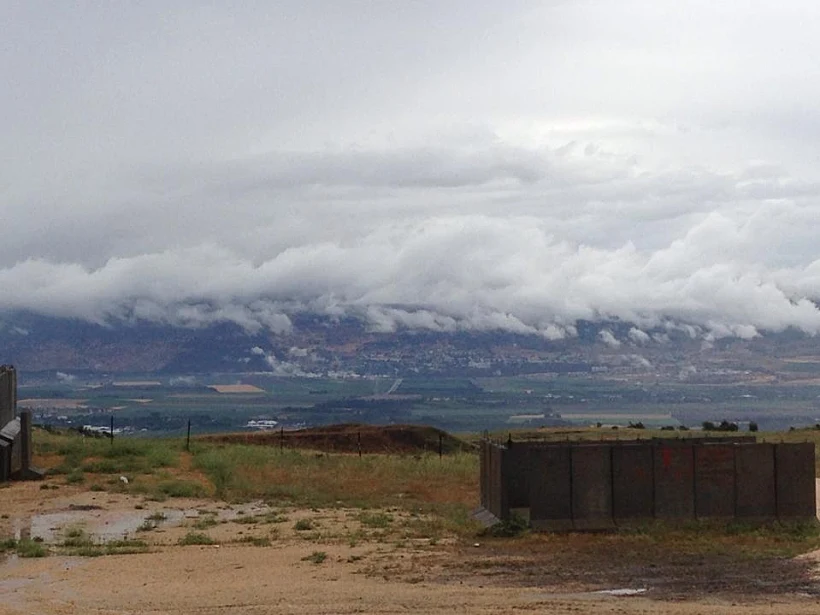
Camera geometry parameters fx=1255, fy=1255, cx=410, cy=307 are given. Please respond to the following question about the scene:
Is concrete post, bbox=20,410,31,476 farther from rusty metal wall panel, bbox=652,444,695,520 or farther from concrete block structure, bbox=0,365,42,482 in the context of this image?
rusty metal wall panel, bbox=652,444,695,520

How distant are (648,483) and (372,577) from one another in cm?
808

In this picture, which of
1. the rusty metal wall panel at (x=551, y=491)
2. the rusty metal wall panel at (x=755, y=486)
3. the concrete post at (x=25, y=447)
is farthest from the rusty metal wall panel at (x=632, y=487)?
the concrete post at (x=25, y=447)

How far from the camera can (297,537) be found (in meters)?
26.6

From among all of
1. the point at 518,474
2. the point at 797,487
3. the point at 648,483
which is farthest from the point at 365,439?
the point at 797,487

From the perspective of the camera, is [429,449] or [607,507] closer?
[607,507]

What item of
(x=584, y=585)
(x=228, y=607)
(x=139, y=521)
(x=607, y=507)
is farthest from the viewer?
(x=139, y=521)

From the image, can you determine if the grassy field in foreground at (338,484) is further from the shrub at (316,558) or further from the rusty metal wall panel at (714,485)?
the shrub at (316,558)

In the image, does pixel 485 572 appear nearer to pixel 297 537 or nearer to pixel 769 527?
pixel 297 537

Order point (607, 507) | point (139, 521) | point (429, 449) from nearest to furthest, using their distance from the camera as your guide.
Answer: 1. point (607, 507)
2. point (139, 521)
3. point (429, 449)

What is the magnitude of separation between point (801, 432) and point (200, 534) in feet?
145

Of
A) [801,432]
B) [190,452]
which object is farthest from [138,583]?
[801,432]

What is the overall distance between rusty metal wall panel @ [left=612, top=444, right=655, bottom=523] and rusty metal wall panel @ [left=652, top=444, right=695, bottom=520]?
0.50 ft

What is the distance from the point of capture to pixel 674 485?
87.7 feet

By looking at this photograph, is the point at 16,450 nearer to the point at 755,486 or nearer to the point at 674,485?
the point at 674,485
